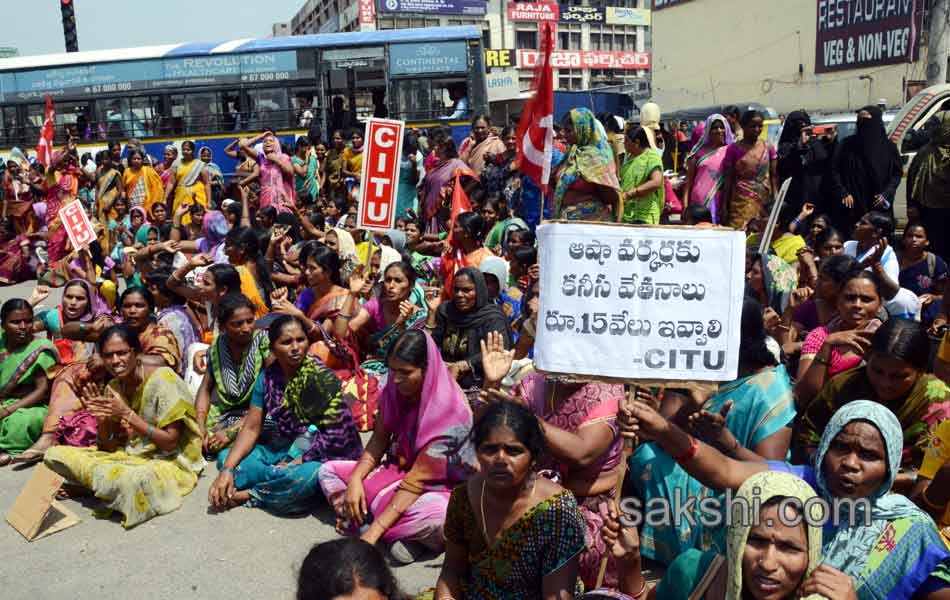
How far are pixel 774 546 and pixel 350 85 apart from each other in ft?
47.6

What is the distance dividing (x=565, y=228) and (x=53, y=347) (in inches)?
151

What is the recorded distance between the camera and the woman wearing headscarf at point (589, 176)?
615cm

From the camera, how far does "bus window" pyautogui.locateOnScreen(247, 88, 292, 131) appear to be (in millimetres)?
15484

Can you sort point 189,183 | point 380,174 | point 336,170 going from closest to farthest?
point 380,174, point 189,183, point 336,170

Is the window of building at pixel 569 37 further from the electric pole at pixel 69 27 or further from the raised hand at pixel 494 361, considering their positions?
the raised hand at pixel 494 361

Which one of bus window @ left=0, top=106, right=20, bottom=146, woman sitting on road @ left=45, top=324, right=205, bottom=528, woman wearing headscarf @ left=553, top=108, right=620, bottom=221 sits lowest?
woman sitting on road @ left=45, top=324, right=205, bottom=528

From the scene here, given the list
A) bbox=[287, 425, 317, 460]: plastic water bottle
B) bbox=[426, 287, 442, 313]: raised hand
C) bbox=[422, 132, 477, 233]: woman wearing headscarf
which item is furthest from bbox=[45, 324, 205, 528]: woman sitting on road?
bbox=[422, 132, 477, 233]: woman wearing headscarf

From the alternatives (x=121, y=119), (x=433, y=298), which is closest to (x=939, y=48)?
(x=433, y=298)

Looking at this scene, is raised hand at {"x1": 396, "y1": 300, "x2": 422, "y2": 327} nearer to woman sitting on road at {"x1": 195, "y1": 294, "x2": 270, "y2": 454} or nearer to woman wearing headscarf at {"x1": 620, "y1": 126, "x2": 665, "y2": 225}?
woman sitting on road at {"x1": 195, "y1": 294, "x2": 270, "y2": 454}

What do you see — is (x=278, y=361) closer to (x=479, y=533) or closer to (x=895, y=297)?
(x=479, y=533)

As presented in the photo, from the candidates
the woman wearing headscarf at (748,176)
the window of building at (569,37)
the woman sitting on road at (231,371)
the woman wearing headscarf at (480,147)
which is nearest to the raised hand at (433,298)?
the woman sitting on road at (231,371)

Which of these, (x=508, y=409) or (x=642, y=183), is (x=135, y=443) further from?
(x=642, y=183)

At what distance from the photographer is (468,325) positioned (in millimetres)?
4684

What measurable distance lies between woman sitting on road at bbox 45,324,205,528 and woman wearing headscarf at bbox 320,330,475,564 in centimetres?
107
